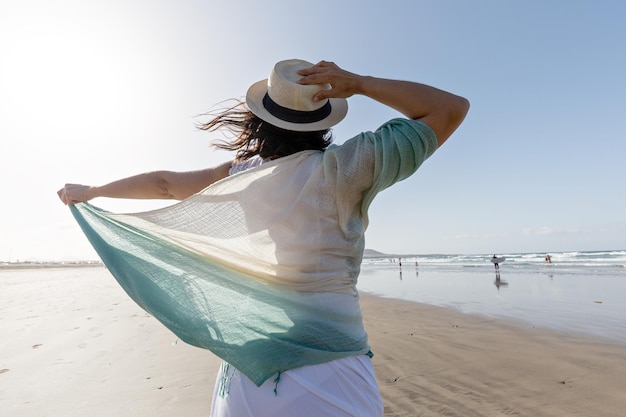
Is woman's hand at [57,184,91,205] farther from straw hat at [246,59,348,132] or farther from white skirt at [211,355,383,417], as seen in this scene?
white skirt at [211,355,383,417]

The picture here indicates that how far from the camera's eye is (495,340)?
18.9 ft

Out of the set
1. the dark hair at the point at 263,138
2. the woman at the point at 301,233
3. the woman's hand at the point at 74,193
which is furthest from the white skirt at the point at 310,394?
the woman's hand at the point at 74,193

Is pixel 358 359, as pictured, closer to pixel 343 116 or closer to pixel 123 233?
pixel 343 116

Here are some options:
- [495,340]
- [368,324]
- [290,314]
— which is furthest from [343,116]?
[368,324]

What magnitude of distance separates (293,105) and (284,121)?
0.06 meters

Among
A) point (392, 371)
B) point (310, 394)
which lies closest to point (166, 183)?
point (310, 394)

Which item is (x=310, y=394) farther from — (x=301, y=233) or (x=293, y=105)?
(x=293, y=105)

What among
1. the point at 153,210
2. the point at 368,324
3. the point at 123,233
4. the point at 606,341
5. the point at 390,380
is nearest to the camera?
the point at 153,210

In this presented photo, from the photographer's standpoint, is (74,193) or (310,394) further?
(74,193)

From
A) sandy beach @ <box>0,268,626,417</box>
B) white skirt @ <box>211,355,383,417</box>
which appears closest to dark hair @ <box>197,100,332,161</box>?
white skirt @ <box>211,355,383,417</box>

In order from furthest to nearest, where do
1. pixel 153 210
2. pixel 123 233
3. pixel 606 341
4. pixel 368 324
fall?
pixel 368 324
pixel 606 341
pixel 123 233
pixel 153 210

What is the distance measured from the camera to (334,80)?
1103 millimetres

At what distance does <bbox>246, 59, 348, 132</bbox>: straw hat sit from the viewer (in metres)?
1.13

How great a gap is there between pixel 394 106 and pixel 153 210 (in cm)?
95
